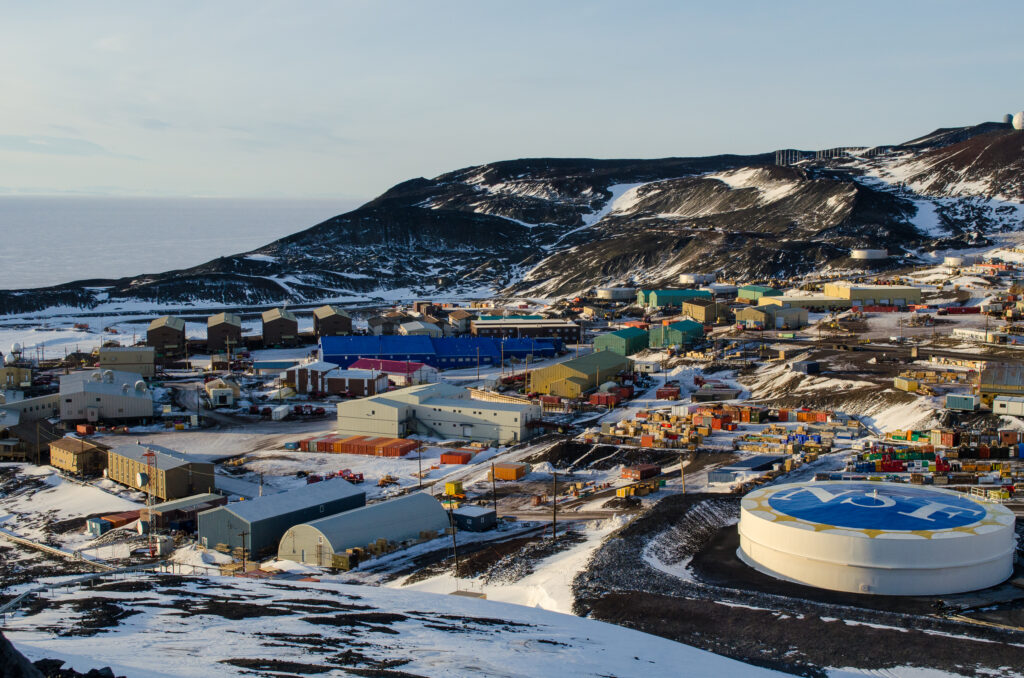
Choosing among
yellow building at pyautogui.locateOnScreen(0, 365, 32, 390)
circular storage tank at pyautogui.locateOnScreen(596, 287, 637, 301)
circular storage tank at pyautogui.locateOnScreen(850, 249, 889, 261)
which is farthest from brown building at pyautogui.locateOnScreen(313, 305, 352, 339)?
circular storage tank at pyautogui.locateOnScreen(850, 249, 889, 261)

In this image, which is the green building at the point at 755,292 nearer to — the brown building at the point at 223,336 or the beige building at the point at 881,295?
the beige building at the point at 881,295

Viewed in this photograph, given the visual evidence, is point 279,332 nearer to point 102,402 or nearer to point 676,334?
point 102,402

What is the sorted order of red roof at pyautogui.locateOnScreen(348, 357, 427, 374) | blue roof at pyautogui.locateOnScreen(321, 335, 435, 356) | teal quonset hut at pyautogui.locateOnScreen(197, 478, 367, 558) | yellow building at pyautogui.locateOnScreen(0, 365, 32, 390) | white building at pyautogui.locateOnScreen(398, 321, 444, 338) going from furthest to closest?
white building at pyautogui.locateOnScreen(398, 321, 444, 338) < blue roof at pyautogui.locateOnScreen(321, 335, 435, 356) < red roof at pyautogui.locateOnScreen(348, 357, 427, 374) < yellow building at pyautogui.locateOnScreen(0, 365, 32, 390) < teal quonset hut at pyautogui.locateOnScreen(197, 478, 367, 558)

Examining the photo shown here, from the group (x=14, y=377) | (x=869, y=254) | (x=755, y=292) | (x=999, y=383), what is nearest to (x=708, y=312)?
(x=755, y=292)

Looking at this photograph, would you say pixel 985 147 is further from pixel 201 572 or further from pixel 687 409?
pixel 201 572

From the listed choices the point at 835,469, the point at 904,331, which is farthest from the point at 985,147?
the point at 835,469

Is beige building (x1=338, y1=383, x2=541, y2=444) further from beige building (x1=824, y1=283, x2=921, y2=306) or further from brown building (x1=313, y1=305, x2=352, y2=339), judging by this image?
beige building (x1=824, y1=283, x2=921, y2=306)
